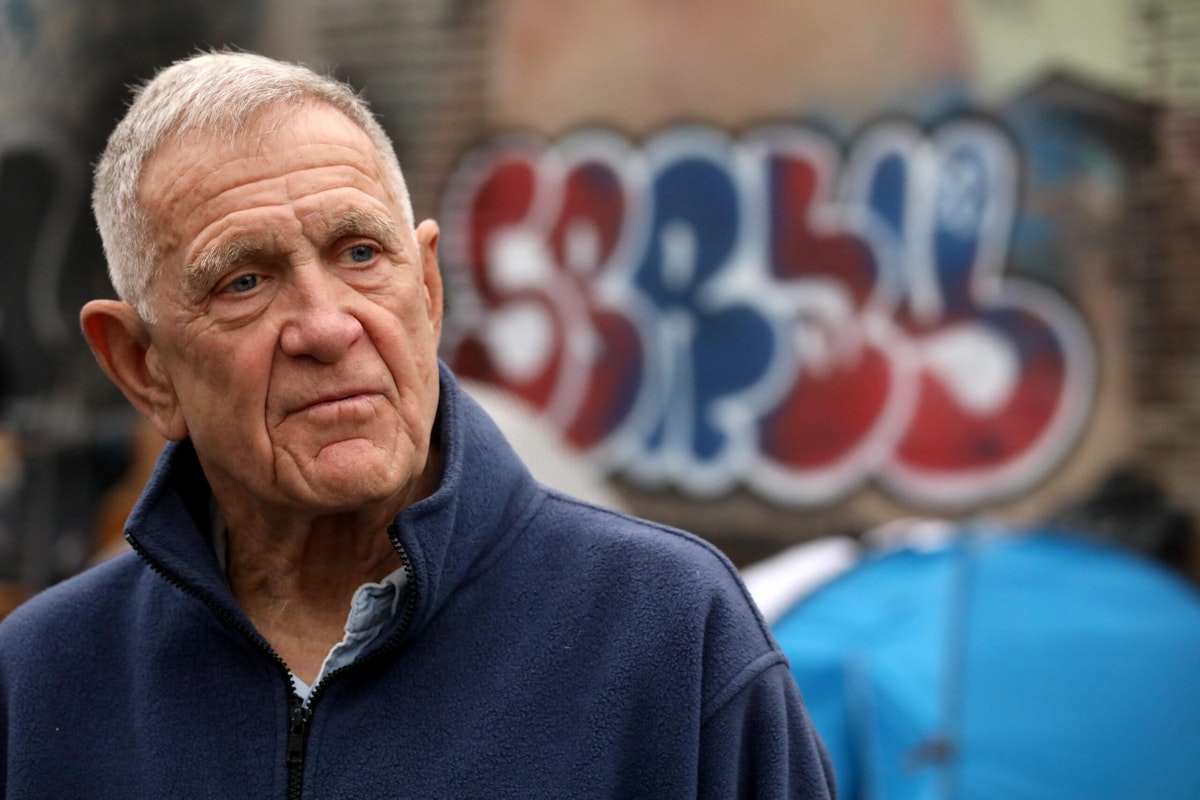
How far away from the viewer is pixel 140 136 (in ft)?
5.45

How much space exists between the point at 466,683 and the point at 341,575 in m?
0.26

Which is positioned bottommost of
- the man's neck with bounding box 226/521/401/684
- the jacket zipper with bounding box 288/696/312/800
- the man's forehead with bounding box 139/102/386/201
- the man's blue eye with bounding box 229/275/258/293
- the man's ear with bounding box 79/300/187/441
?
the jacket zipper with bounding box 288/696/312/800

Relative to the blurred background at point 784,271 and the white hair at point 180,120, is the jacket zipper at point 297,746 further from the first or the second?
the blurred background at point 784,271

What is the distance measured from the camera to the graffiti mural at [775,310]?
6305 millimetres

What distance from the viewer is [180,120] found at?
5.34 feet

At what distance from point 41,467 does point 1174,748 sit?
6.57 metres

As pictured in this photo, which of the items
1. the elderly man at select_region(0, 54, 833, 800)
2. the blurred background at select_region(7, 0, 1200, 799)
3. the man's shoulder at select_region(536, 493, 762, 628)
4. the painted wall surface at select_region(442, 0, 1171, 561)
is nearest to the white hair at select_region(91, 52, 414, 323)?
the elderly man at select_region(0, 54, 833, 800)

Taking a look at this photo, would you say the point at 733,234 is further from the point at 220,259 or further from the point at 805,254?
the point at 220,259

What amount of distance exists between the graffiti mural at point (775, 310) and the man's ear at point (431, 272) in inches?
191

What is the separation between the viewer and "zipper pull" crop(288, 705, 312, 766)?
1.58 m

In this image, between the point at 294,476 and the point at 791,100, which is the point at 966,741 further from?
the point at 791,100

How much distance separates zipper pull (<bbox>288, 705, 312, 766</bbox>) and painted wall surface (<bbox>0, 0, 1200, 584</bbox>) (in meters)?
5.15

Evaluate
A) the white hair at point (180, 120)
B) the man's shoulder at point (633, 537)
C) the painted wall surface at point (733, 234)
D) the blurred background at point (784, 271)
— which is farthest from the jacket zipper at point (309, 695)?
the painted wall surface at point (733, 234)

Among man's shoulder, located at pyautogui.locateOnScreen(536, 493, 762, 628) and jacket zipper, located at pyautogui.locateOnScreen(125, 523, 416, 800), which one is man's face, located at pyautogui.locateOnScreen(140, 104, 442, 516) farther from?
man's shoulder, located at pyautogui.locateOnScreen(536, 493, 762, 628)
